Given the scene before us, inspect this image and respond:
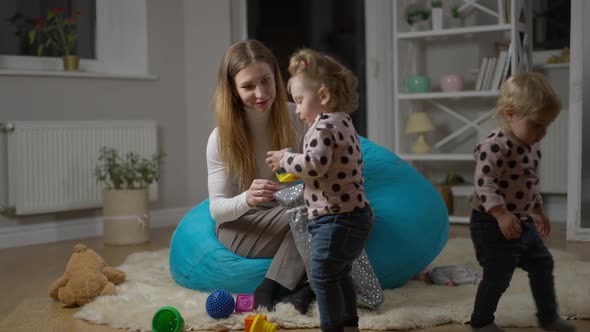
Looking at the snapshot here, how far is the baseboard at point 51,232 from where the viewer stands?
12.5 feet

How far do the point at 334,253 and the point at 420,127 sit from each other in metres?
2.70

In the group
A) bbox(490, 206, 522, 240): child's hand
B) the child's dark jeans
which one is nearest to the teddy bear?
the child's dark jeans

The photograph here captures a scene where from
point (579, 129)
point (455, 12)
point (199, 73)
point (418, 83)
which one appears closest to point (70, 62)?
point (199, 73)

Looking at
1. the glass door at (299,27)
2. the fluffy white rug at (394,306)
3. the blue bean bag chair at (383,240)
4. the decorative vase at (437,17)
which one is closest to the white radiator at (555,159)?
the decorative vase at (437,17)

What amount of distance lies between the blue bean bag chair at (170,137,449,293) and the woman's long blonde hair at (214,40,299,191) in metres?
0.26

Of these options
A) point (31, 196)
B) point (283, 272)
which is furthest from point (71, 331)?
point (31, 196)

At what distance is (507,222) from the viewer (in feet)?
5.35

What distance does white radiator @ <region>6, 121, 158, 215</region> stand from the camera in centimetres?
379

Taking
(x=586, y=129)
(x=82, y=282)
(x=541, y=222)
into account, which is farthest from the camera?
(x=586, y=129)

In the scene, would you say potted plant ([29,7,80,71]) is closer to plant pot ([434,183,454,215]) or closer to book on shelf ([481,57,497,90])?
plant pot ([434,183,454,215])

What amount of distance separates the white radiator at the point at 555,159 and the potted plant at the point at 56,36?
2.82 meters

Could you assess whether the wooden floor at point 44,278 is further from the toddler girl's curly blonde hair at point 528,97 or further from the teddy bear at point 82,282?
the toddler girl's curly blonde hair at point 528,97

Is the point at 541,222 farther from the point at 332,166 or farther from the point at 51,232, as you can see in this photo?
the point at 51,232

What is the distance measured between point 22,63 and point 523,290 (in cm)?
308
